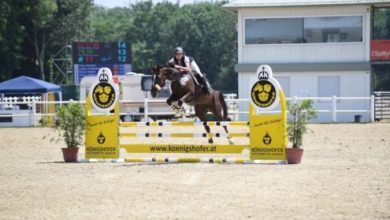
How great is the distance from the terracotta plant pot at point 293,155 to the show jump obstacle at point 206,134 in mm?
113

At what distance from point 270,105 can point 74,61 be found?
30.3 metres

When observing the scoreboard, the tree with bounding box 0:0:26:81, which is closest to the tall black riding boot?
the scoreboard

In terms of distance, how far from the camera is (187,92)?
16953mm

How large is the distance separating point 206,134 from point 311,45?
2136 cm

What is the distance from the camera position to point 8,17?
5806 centimetres

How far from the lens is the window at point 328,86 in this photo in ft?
117

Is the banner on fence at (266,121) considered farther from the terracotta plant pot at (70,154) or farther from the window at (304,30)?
the window at (304,30)

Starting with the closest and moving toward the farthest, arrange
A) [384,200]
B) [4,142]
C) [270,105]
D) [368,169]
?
[384,200]
[368,169]
[270,105]
[4,142]

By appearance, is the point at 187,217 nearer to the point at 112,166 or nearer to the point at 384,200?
the point at 384,200

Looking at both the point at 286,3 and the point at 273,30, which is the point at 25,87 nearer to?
the point at 273,30

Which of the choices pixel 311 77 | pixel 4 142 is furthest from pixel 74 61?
pixel 4 142

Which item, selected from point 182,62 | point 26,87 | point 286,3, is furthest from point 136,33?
point 182,62

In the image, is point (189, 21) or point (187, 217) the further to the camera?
point (189, 21)

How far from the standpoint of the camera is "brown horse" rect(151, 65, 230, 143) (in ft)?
53.8
